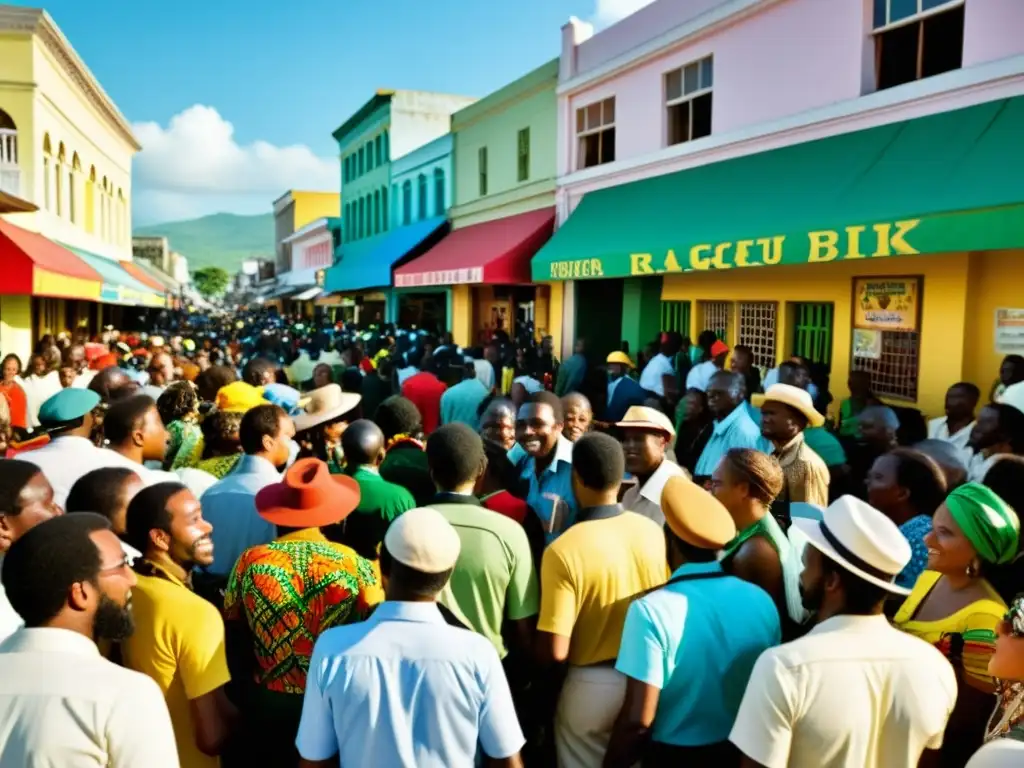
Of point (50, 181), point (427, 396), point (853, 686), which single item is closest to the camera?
point (853, 686)

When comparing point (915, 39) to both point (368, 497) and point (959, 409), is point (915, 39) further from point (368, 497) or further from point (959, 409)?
point (368, 497)

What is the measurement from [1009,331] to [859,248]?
5.68 feet

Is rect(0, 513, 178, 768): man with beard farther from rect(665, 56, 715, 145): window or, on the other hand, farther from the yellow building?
the yellow building

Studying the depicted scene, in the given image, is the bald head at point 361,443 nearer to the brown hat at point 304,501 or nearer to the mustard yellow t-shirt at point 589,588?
the brown hat at point 304,501

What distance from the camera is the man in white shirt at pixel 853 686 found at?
2.41m

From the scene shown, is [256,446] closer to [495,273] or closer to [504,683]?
[504,683]

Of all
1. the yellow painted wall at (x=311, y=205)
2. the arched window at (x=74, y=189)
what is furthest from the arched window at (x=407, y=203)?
the yellow painted wall at (x=311, y=205)

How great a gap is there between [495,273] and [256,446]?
1203 cm

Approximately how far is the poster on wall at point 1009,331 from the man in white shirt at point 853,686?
7154 mm

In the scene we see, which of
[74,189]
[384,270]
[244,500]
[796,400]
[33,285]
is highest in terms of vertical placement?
[74,189]

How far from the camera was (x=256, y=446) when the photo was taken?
4.48m

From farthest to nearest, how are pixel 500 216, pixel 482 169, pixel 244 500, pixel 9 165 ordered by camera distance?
pixel 482 169 → pixel 500 216 → pixel 9 165 → pixel 244 500

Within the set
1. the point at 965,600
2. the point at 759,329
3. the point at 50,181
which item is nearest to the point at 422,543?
the point at 965,600

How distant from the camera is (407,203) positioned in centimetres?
2683
